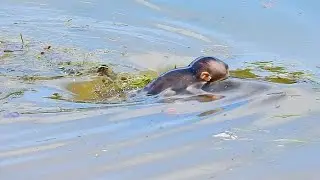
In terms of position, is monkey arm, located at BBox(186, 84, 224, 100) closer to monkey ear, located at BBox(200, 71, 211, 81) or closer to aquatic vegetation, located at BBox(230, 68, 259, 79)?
monkey ear, located at BBox(200, 71, 211, 81)

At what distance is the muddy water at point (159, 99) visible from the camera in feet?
14.6

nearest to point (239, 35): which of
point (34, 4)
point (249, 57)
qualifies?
point (249, 57)

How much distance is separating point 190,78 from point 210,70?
0.67 feet

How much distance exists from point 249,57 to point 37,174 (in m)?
3.98

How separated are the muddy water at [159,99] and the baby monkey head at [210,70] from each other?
5.3 inches

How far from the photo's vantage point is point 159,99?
604cm

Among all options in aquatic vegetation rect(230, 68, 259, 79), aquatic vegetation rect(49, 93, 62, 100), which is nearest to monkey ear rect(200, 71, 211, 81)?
aquatic vegetation rect(230, 68, 259, 79)

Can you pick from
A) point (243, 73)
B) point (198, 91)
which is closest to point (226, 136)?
point (198, 91)

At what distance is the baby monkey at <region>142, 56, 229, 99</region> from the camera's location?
630 centimetres

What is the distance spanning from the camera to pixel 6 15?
9078mm

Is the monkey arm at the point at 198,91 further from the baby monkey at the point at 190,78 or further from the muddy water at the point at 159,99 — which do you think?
the muddy water at the point at 159,99

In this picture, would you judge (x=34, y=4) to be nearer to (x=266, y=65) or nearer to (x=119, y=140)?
(x=266, y=65)

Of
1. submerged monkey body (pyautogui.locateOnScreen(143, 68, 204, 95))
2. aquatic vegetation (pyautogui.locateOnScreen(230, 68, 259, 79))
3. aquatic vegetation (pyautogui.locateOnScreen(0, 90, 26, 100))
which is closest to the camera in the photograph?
aquatic vegetation (pyautogui.locateOnScreen(0, 90, 26, 100))

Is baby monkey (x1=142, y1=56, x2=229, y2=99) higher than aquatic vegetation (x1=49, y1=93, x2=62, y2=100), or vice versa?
baby monkey (x1=142, y1=56, x2=229, y2=99)
